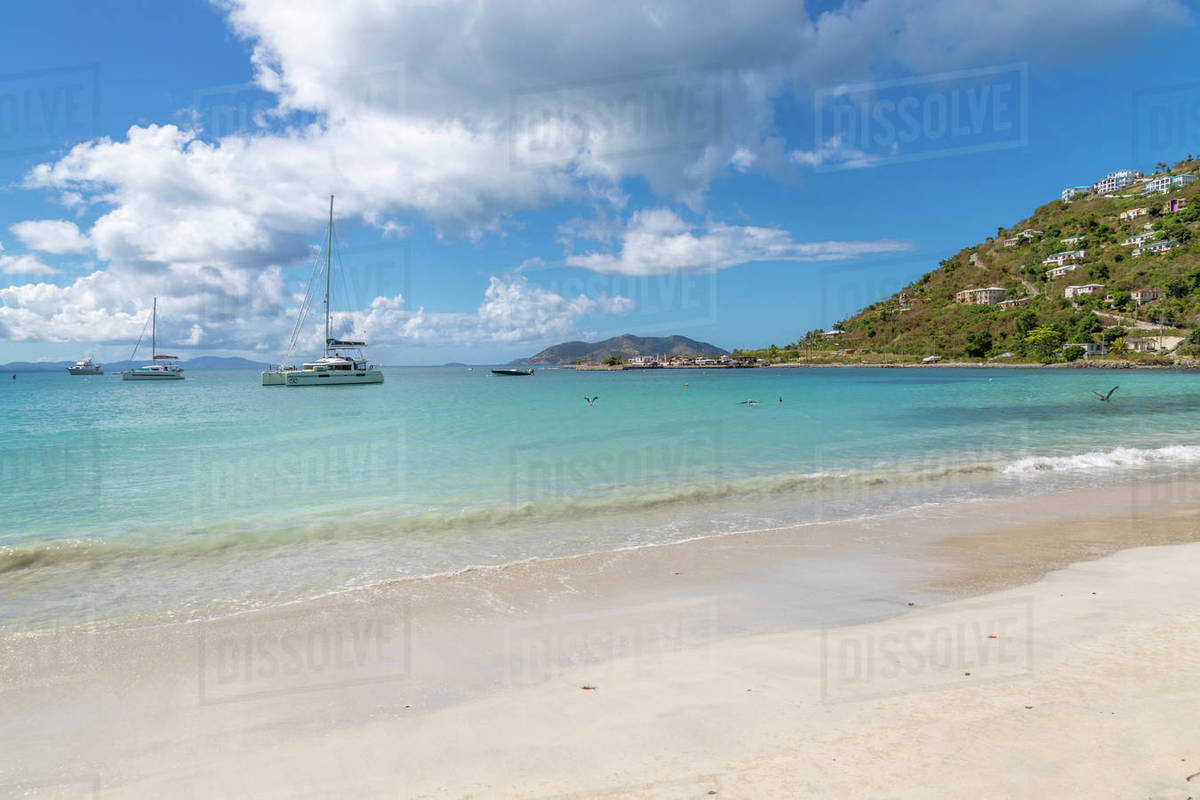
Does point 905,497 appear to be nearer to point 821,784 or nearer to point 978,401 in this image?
point 821,784

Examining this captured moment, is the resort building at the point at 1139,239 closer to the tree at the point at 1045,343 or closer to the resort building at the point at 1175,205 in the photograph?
the resort building at the point at 1175,205

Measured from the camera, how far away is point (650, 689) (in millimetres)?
4875

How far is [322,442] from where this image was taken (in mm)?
25891

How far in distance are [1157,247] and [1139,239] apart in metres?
9.93

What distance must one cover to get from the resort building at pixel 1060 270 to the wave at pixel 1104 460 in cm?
18425

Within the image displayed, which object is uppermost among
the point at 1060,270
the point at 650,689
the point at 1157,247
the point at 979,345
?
the point at 1157,247

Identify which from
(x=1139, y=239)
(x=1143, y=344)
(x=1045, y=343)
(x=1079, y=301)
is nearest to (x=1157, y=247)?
(x=1139, y=239)

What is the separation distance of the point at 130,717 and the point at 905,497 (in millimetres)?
14142

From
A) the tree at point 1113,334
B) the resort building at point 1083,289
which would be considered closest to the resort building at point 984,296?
the resort building at point 1083,289

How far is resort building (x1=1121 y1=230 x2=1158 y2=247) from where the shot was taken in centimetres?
15512

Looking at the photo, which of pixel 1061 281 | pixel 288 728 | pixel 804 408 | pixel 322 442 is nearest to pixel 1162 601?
pixel 288 728

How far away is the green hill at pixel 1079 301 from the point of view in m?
128

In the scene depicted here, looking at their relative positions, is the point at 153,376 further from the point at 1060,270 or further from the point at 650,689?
the point at 1060,270

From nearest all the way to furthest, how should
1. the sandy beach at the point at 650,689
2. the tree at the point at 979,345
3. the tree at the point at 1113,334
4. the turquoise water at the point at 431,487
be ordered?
the sandy beach at the point at 650,689 < the turquoise water at the point at 431,487 < the tree at the point at 1113,334 < the tree at the point at 979,345
